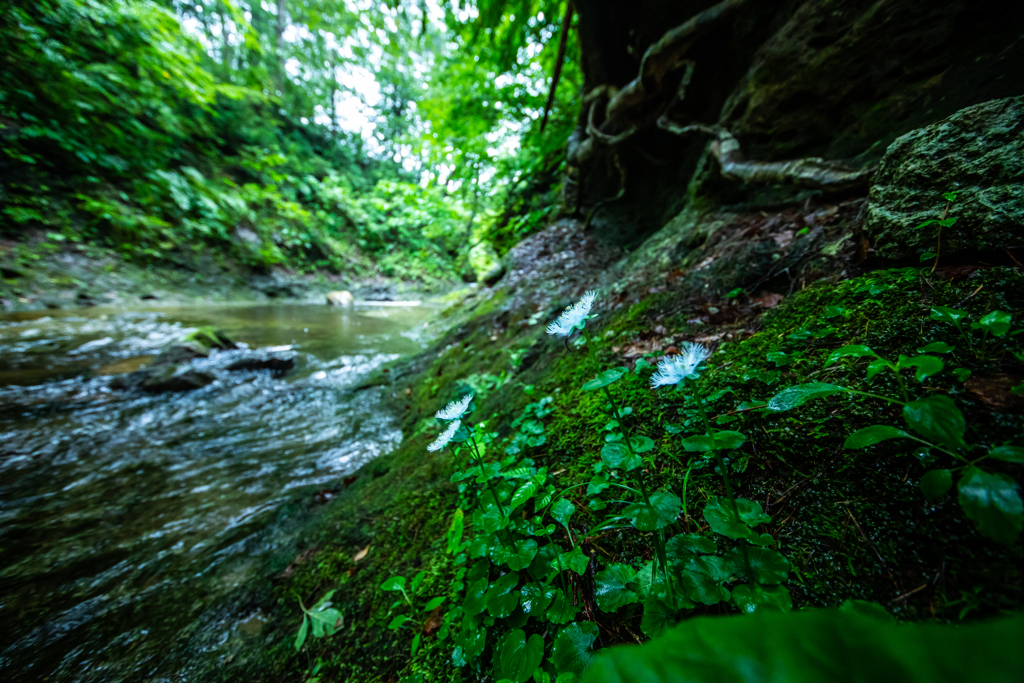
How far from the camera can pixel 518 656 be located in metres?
0.83

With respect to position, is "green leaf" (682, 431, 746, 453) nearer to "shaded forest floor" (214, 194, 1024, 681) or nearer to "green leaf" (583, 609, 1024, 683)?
"shaded forest floor" (214, 194, 1024, 681)

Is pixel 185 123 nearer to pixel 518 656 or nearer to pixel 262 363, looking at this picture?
pixel 262 363

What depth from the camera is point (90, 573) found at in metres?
1.91

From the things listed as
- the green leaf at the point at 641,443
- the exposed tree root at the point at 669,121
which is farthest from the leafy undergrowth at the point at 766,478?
the exposed tree root at the point at 669,121

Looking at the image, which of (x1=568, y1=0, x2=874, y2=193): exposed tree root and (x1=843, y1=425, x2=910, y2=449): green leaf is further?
(x1=568, y1=0, x2=874, y2=193): exposed tree root

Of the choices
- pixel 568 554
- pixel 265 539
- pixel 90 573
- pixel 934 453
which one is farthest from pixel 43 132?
pixel 934 453

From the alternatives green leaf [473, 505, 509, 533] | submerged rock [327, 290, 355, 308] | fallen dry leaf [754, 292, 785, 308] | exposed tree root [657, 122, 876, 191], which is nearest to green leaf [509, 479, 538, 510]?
green leaf [473, 505, 509, 533]

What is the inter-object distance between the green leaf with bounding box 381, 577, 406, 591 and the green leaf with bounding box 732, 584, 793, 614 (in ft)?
4.01

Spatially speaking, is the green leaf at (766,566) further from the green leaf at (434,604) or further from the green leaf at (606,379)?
the green leaf at (434,604)

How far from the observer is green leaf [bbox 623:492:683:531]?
745 mm

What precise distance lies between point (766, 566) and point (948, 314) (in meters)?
0.86

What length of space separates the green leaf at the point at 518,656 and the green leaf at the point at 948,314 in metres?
1.37

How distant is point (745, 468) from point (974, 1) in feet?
9.88

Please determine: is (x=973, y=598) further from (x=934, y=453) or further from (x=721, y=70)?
(x=721, y=70)
